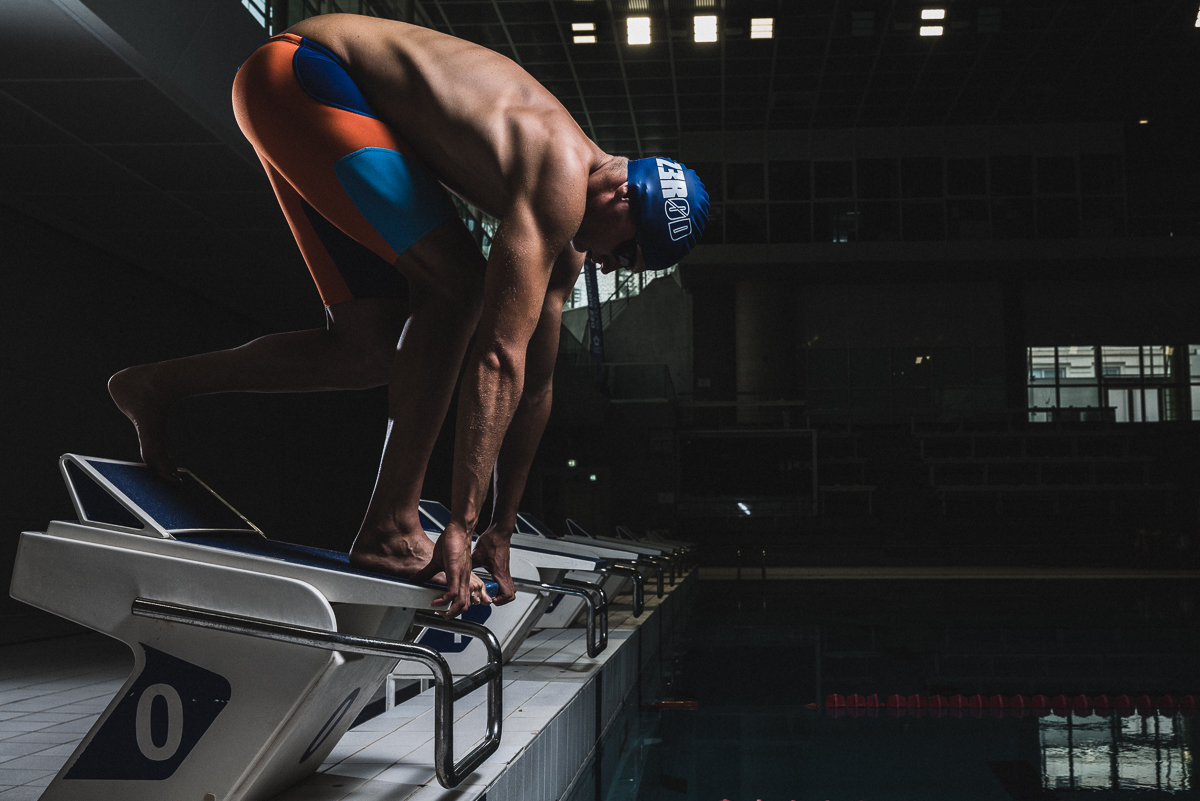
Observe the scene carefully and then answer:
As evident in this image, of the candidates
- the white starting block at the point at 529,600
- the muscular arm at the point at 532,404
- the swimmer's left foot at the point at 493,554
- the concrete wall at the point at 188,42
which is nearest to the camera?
the swimmer's left foot at the point at 493,554

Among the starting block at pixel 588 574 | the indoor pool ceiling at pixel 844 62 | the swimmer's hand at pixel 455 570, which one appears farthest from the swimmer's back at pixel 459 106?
the indoor pool ceiling at pixel 844 62

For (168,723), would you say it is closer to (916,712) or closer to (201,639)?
(201,639)

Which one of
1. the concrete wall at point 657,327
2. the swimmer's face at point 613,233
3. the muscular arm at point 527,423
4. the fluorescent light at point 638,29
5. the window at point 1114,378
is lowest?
the muscular arm at point 527,423

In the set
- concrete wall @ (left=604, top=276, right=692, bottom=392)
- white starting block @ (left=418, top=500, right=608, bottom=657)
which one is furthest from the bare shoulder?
concrete wall @ (left=604, top=276, right=692, bottom=392)

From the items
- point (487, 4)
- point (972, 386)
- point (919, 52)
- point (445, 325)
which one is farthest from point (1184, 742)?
point (972, 386)

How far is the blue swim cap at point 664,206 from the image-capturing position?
1500 mm

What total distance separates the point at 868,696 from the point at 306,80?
4.02 metres

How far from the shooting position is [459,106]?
139 cm

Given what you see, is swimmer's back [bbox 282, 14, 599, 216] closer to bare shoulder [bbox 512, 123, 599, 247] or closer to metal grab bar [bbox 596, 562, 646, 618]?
bare shoulder [bbox 512, 123, 599, 247]

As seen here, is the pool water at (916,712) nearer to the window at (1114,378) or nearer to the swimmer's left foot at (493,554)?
the swimmer's left foot at (493,554)

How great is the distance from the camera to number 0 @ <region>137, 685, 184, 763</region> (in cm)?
135

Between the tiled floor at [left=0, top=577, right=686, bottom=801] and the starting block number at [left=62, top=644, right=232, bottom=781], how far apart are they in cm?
24

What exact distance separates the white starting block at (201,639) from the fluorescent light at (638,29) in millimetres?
11537

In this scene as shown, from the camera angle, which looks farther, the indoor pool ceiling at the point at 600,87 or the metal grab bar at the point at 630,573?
the indoor pool ceiling at the point at 600,87
